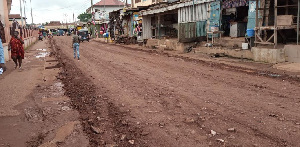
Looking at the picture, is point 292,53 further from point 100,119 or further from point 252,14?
point 100,119

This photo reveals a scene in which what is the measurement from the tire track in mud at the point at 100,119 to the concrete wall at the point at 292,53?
8.48 m

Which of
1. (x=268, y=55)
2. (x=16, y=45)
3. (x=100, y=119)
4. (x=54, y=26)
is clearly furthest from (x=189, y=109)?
(x=54, y=26)

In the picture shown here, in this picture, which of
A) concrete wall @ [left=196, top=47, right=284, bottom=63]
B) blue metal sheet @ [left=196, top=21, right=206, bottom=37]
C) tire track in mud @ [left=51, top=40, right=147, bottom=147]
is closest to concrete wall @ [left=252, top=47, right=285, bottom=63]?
concrete wall @ [left=196, top=47, right=284, bottom=63]

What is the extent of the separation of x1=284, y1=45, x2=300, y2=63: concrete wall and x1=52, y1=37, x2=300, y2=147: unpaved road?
315 cm

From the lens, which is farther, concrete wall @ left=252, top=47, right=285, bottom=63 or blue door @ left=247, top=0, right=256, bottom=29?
blue door @ left=247, top=0, right=256, bottom=29

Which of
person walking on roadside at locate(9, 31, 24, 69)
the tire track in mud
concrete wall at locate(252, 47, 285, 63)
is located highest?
person walking on roadside at locate(9, 31, 24, 69)

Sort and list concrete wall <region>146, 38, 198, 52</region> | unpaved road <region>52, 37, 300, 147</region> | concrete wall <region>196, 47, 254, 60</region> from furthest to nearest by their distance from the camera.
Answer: concrete wall <region>146, 38, 198, 52</region> < concrete wall <region>196, 47, 254, 60</region> < unpaved road <region>52, 37, 300, 147</region>

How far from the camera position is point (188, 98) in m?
6.67

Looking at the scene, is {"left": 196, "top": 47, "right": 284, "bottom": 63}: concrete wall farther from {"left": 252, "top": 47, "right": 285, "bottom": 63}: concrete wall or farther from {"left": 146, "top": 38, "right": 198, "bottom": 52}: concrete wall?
{"left": 146, "top": 38, "right": 198, "bottom": 52}: concrete wall

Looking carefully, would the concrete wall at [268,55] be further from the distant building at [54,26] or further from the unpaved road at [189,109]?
the distant building at [54,26]

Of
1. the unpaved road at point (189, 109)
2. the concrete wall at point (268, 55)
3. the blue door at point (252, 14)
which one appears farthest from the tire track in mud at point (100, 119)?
the blue door at point (252, 14)

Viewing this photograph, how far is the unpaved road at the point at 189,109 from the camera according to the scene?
436cm

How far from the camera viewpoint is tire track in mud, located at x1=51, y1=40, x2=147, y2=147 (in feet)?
14.4

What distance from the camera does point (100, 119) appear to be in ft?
17.8
